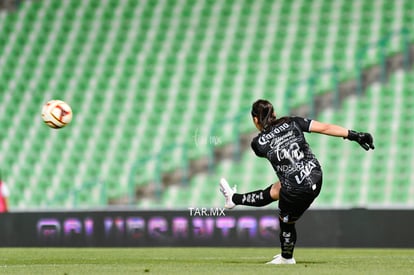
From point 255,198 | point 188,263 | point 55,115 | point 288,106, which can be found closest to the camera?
point 255,198

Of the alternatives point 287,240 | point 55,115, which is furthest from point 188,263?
point 55,115

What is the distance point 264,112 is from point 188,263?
1.81m

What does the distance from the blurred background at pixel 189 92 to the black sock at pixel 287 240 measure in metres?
7.78

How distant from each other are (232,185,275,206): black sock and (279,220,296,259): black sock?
30 centimetres

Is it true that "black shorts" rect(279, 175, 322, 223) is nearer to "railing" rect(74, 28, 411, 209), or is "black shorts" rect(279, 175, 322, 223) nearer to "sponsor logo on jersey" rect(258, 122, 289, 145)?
"sponsor logo on jersey" rect(258, 122, 289, 145)

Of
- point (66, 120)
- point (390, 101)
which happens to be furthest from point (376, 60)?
point (66, 120)

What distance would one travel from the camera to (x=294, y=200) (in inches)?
396

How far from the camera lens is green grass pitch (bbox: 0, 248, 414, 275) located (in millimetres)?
9180

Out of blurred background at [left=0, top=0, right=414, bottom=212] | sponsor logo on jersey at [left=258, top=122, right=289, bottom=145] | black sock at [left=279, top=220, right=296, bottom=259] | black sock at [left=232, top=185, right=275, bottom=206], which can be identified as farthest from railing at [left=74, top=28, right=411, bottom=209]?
sponsor logo on jersey at [left=258, top=122, right=289, bottom=145]

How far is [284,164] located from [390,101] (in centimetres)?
1005

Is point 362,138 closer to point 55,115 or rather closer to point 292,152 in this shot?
point 292,152

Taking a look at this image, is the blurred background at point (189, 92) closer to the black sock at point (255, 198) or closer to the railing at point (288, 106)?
the railing at point (288, 106)

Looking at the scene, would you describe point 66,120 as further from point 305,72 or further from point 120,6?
point 120,6

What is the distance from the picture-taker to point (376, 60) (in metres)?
20.3
